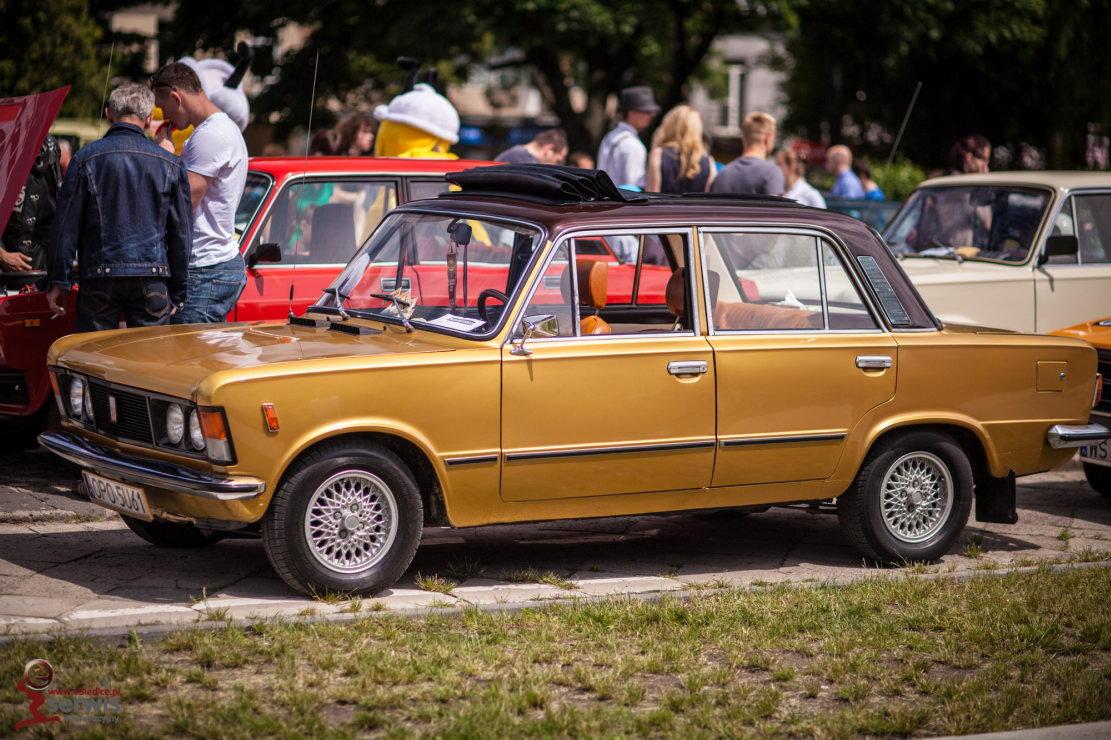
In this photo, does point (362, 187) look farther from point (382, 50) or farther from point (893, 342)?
point (382, 50)

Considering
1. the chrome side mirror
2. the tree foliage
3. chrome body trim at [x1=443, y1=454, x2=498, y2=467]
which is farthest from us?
the tree foliage

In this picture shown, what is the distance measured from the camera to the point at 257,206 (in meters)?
8.88

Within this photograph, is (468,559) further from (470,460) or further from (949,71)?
(949,71)

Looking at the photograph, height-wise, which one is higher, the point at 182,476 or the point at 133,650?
→ the point at 182,476

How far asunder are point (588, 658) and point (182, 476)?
1743 mm

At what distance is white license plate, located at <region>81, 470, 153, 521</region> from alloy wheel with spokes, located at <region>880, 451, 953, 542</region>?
3409mm

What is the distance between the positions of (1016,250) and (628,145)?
10.6ft

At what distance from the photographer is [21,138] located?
25.1 ft

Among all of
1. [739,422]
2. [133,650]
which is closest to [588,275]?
[739,422]

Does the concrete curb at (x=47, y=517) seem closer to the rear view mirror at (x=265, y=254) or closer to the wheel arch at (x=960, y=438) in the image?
the rear view mirror at (x=265, y=254)

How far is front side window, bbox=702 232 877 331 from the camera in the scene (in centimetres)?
699

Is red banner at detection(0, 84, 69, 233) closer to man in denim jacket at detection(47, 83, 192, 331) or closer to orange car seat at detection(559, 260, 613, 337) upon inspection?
man in denim jacket at detection(47, 83, 192, 331)

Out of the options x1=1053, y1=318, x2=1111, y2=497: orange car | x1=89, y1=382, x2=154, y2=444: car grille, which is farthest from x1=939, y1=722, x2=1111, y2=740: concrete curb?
x1=1053, y1=318, x2=1111, y2=497: orange car

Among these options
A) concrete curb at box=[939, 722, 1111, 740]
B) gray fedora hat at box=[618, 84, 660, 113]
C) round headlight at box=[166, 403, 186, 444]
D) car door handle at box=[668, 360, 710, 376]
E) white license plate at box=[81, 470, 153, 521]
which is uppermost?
gray fedora hat at box=[618, 84, 660, 113]
